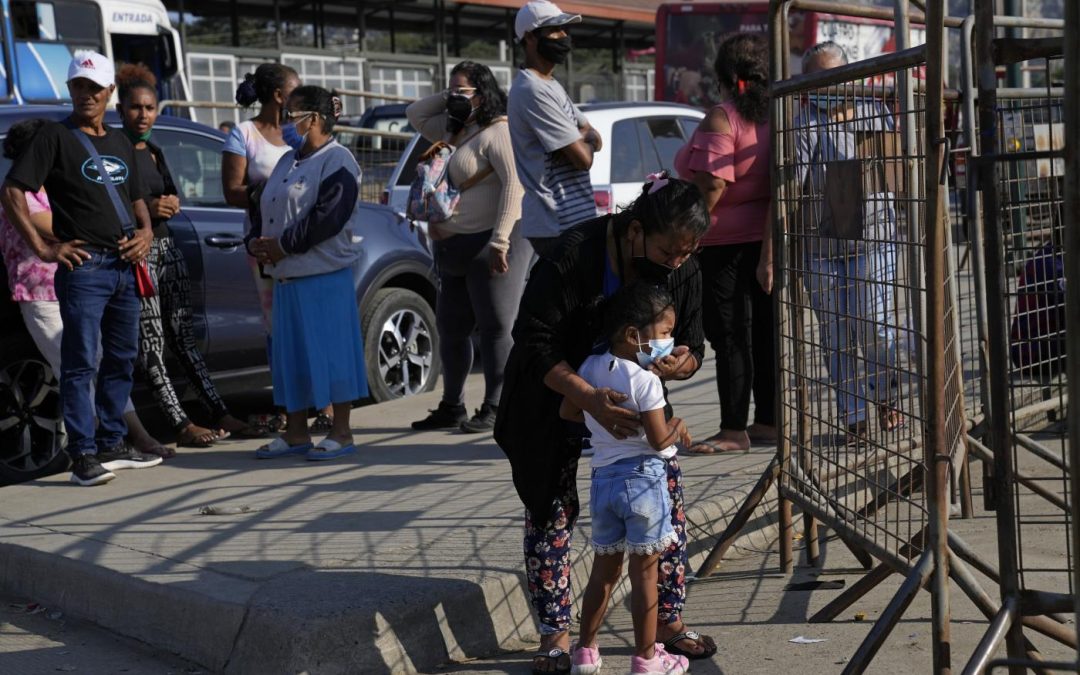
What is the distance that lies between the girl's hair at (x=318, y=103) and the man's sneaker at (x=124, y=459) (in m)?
1.75

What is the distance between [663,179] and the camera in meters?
3.74

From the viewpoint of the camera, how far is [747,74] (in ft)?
19.0

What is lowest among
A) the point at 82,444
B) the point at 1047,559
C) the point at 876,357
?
the point at 1047,559

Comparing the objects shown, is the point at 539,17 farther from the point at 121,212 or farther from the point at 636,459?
the point at 636,459

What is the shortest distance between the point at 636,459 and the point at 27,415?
12.5 ft

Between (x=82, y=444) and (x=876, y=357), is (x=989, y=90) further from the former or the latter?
(x=82, y=444)

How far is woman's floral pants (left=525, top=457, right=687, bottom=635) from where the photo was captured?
391 cm

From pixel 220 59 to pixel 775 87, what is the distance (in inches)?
805

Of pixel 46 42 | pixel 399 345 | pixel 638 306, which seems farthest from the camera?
pixel 46 42

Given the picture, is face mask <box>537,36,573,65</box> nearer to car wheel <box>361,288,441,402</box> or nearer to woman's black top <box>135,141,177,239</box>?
woman's black top <box>135,141,177,239</box>

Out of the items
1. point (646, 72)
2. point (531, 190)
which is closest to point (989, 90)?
point (531, 190)

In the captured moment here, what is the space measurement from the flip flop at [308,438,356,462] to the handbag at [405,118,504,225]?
47.1 inches

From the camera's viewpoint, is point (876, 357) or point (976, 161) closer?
point (976, 161)

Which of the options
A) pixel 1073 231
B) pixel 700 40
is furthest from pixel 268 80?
pixel 700 40
